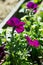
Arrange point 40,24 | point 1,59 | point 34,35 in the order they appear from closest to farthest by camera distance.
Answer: point 1,59
point 34,35
point 40,24

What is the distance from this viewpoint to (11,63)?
11.1 ft

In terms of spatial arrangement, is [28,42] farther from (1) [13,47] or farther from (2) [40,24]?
(2) [40,24]

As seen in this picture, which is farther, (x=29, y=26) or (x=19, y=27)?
(x=29, y=26)

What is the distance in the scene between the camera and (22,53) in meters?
3.31

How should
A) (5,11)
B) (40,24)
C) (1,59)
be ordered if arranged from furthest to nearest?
(5,11)
(40,24)
(1,59)

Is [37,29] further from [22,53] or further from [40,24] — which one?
[22,53]

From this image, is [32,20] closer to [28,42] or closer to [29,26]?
[29,26]

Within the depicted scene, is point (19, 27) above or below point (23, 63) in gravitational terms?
above

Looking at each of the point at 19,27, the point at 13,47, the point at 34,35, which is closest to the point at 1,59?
the point at 13,47

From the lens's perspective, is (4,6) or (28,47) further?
(4,6)

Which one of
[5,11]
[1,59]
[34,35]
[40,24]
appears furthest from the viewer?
[5,11]

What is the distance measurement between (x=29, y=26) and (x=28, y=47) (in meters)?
0.69

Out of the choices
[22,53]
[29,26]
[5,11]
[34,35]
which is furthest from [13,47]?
[5,11]

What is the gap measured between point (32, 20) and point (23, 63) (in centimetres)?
106
